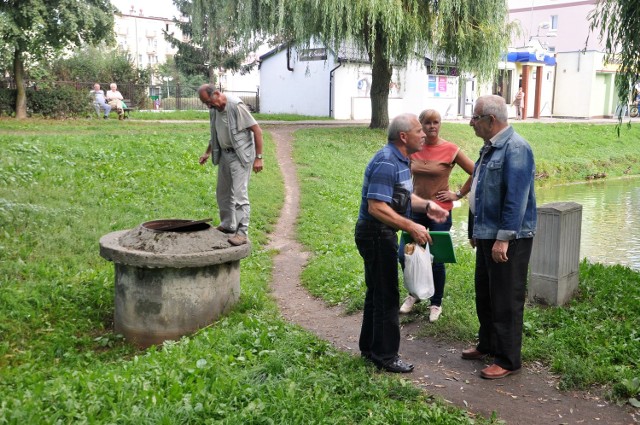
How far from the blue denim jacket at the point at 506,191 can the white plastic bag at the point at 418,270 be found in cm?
46

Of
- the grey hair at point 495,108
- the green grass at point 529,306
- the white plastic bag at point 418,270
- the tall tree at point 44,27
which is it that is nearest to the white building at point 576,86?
the tall tree at point 44,27

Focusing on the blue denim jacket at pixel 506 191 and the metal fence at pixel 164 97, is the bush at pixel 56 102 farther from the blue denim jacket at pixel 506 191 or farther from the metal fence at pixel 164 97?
the blue denim jacket at pixel 506 191

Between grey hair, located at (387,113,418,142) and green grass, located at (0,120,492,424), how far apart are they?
181 cm

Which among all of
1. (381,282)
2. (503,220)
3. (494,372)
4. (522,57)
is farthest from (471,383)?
(522,57)

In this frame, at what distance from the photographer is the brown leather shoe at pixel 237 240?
6758 mm

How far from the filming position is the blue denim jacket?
503 centimetres

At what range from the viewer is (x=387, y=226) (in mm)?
5016

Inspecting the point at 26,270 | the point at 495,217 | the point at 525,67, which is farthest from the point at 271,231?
the point at 525,67

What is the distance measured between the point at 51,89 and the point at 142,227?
17.7 meters

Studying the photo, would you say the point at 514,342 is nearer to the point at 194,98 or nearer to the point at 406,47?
the point at 406,47

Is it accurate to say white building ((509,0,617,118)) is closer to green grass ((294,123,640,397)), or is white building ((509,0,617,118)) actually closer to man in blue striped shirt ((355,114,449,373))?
green grass ((294,123,640,397))

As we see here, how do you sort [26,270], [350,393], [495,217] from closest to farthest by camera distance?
Answer: [350,393] → [495,217] → [26,270]

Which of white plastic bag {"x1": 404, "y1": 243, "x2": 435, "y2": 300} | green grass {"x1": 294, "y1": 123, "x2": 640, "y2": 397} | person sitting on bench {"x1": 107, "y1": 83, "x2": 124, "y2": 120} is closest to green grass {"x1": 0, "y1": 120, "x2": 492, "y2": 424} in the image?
white plastic bag {"x1": 404, "y1": 243, "x2": 435, "y2": 300}

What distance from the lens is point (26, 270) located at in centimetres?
749
